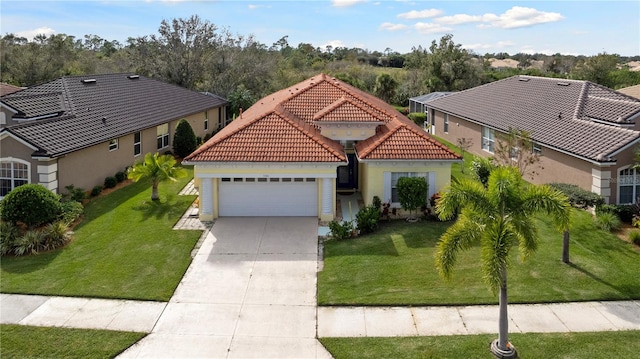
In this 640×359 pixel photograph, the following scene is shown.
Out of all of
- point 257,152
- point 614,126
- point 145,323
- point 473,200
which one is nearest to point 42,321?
point 145,323

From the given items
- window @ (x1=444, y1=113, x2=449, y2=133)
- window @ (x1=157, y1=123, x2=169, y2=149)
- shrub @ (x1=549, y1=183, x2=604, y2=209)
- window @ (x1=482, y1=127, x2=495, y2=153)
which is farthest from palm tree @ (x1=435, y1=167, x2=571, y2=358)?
window @ (x1=444, y1=113, x2=449, y2=133)

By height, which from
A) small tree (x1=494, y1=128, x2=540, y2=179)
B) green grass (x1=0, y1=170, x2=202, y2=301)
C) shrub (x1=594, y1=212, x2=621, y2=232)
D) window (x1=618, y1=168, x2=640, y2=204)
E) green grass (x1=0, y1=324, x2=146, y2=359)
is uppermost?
small tree (x1=494, y1=128, x2=540, y2=179)

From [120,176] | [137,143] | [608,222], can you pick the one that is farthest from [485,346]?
[137,143]

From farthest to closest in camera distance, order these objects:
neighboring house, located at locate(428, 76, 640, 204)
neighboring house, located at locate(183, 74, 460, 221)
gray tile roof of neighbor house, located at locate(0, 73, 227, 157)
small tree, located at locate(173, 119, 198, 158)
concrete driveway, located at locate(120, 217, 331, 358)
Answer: small tree, located at locate(173, 119, 198, 158) < gray tile roof of neighbor house, located at locate(0, 73, 227, 157) < neighboring house, located at locate(183, 74, 460, 221) < neighboring house, located at locate(428, 76, 640, 204) < concrete driveway, located at locate(120, 217, 331, 358)

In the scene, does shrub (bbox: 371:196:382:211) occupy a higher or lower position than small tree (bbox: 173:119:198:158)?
lower

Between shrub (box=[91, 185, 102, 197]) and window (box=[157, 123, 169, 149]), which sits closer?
shrub (box=[91, 185, 102, 197])

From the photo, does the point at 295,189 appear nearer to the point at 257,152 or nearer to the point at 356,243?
the point at 257,152

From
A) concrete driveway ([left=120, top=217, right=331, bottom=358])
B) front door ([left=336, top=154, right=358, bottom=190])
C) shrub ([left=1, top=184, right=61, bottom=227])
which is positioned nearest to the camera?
concrete driveway ([left=120, top=217, right=331, bottom=358])

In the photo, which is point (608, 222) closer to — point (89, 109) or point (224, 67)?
point (89, 109)

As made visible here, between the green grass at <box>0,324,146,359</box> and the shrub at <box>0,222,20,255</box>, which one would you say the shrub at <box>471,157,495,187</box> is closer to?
the green grass at <box>0,324,146,359</box>
